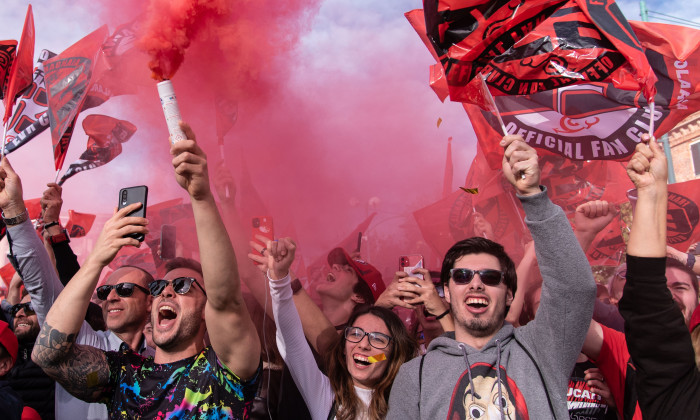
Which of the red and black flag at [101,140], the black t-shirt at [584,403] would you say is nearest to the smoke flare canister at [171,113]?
the black t-shirt at [584,403]

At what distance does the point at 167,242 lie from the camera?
3.93 metres

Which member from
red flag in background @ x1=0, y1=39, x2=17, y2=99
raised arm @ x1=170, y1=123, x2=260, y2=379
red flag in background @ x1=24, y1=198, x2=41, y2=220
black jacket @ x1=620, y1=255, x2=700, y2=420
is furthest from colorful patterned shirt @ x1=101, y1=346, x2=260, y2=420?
red flag in background @ x1=24, y1=198, x2=41, y2=220

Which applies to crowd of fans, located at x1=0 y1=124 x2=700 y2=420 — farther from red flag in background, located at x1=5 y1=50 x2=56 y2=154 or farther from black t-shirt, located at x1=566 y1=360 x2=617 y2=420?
red flag in background, located at x1=5 y1=50 x2=56 y2=154

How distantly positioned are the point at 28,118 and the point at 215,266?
4468mm

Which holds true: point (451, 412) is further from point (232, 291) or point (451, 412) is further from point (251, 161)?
point (251, 161)

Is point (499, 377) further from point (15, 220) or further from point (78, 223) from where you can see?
point (78, 223)

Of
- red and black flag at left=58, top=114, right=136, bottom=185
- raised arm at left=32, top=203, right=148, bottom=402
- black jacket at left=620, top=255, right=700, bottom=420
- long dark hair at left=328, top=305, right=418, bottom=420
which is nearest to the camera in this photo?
black jacket at left=620, top=255, right=700, bottom=420

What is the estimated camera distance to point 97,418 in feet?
9.97

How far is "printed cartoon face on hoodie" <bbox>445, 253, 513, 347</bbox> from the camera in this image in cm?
234

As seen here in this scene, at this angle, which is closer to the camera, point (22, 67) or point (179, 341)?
point (179, 341)

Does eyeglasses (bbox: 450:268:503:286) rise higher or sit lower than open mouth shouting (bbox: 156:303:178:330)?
higher

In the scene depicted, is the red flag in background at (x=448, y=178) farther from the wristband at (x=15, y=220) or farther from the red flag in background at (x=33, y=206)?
the red flag in background at (x=33, y=206)

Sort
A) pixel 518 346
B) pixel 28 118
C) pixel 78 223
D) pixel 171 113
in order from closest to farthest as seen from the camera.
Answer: pixel 171 113 < pixel 518 346 < pixel 28 118 < pixel 78 223

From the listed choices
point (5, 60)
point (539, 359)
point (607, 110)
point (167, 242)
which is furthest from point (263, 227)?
point (607, 110)
